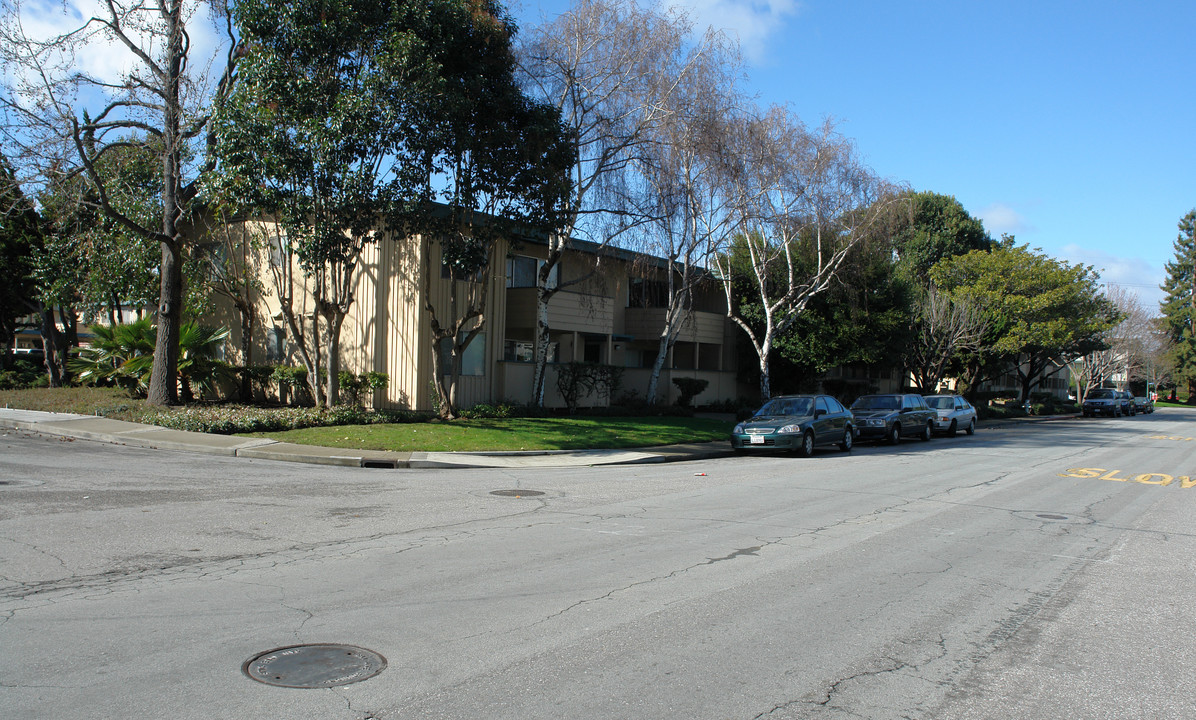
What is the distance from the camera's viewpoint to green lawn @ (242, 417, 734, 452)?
17469 mm

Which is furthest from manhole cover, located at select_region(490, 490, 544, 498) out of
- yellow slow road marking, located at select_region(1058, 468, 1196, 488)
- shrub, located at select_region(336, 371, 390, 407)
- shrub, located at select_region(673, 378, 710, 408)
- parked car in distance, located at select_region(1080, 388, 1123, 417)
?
parked car in distance, located at select_region(1080, 388, 1123, 417)

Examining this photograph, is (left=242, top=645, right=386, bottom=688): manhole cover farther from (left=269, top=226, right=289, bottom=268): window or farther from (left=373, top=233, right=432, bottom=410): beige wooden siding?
(left=269, top=226, right=289, bottom=268): window

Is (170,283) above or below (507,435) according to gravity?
above

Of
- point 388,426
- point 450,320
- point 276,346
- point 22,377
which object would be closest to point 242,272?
point 276,346

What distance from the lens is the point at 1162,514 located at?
11.7 meters

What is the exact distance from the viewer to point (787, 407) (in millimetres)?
20594

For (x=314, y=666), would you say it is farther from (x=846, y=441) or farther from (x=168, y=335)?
(x=168, y=335)

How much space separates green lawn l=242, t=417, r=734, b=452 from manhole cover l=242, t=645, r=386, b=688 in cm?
1208

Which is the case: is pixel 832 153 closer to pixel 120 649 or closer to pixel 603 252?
pixel 603 252

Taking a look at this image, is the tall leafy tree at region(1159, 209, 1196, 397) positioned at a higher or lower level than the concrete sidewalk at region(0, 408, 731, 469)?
higher

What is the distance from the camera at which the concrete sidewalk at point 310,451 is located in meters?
15.7

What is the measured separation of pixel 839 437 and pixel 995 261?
25469 millimetres

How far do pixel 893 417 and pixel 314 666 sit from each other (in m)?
22.8

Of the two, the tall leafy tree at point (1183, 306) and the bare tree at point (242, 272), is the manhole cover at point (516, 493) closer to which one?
the bare tree at point (242, 272)
